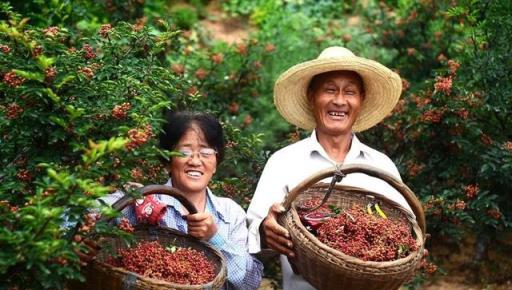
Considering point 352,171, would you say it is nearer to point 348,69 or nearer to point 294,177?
point 294,177

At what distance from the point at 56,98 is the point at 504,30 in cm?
312

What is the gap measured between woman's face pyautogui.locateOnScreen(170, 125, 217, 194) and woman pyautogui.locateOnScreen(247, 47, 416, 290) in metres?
0.29

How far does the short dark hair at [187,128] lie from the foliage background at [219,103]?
12 centimetres

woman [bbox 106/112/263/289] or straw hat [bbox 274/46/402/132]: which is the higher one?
straw hat [bbox 274/46/402/132]

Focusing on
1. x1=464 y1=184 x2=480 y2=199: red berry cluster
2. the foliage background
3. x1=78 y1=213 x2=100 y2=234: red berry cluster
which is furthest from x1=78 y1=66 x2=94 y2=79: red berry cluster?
x1=464 y1=184 x2=480 y2=199: red berry cluster

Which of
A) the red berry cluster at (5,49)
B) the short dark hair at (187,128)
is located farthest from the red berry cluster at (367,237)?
the red berry cluster at (5,49)

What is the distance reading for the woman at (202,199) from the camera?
3.62 metres

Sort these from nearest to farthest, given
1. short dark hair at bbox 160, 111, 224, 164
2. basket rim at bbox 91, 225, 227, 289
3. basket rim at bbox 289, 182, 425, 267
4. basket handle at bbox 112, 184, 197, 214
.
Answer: basket rim at bbox 91, 225, 227, 289 < basket handle at bbox 112, 184, 197, 214 < basket rim at bbox 289, 182, 425, 267 < short dark hair at bbox 160, 111, 224, 164

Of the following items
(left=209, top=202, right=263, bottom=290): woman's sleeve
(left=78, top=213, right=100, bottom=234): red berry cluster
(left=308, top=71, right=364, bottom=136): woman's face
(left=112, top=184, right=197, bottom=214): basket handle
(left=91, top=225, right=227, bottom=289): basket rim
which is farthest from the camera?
(left=308, top=71, right=364, bottom=136): woman's face

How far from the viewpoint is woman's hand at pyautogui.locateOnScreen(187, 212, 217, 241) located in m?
3.45

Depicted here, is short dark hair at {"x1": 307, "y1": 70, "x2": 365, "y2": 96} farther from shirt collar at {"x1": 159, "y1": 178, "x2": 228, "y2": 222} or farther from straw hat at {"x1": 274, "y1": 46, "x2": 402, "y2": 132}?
shirt collar at {"x1": 159, "y1": 178, "x2": 228, "y2": 222}

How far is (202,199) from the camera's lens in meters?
3.79

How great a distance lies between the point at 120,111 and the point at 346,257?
97cm

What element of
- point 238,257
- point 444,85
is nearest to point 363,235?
point 238,257
